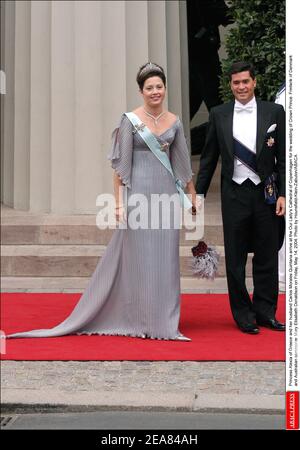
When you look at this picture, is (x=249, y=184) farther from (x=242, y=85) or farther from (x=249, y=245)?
(x=242, y=85)

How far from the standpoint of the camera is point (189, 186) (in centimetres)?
929

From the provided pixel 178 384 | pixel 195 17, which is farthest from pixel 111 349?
pixel 195 17

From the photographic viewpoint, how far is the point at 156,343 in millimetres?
9039

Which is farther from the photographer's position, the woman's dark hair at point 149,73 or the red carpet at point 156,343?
the woman's dark hair at point 149,73

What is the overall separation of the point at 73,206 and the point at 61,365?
5223 mm

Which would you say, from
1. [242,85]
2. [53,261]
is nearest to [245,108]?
[242,85]

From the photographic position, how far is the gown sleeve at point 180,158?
9245mm

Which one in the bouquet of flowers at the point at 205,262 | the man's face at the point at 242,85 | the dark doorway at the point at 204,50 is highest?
the dark doorway at the point at 204,50

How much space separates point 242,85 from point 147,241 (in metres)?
1.31

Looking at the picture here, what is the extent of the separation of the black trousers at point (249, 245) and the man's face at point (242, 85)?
0.61 metres

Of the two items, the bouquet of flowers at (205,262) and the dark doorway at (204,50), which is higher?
the dark doorway at (204,50)

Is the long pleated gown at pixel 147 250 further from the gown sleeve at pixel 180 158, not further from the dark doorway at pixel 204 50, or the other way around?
the dark doorway at pixel 204 50

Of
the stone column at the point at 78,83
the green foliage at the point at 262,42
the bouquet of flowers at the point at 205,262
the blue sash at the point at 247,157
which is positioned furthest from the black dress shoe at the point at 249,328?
the stone column at the point at 78,83
